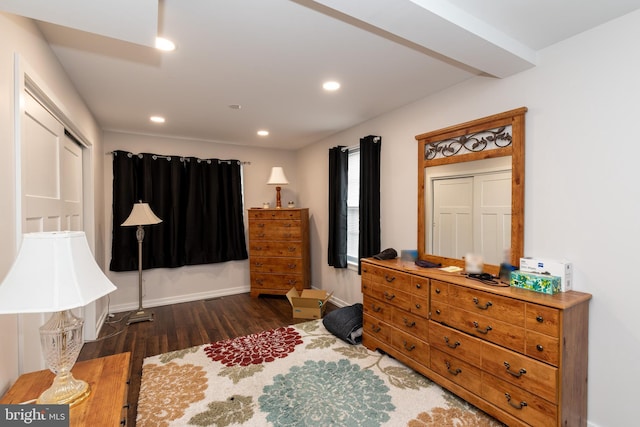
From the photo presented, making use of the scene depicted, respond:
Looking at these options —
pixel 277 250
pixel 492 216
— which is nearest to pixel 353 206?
pixel 277 250

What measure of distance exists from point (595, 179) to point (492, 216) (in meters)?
0.66

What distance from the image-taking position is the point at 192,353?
2.90 m

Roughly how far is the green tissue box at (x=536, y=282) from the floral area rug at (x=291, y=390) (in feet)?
2.97

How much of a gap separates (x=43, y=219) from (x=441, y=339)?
2.78 m

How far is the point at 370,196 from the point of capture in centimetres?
349

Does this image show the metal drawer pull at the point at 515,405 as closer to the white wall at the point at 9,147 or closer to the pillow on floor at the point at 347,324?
the pillow on floor at the point at 347,324

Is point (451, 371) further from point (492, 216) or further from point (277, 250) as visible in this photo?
point (277, 250)

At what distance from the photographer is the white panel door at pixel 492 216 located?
7.39ft

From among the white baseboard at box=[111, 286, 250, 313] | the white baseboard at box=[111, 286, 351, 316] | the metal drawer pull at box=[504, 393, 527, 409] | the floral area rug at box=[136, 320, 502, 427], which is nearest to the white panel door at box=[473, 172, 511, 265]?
the metal drawer pull at box=[504, 393, 527, 409]

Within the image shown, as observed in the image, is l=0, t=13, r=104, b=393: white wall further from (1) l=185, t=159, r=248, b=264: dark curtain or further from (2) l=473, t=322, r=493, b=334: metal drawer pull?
(1) l=185, t=159, r=248, b=264: dark curtain

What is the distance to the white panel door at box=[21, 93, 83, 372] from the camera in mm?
1574

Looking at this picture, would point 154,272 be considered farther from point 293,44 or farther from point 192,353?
point 293,44

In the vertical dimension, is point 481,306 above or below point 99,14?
below

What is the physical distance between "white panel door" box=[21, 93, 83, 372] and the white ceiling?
1.69ft
